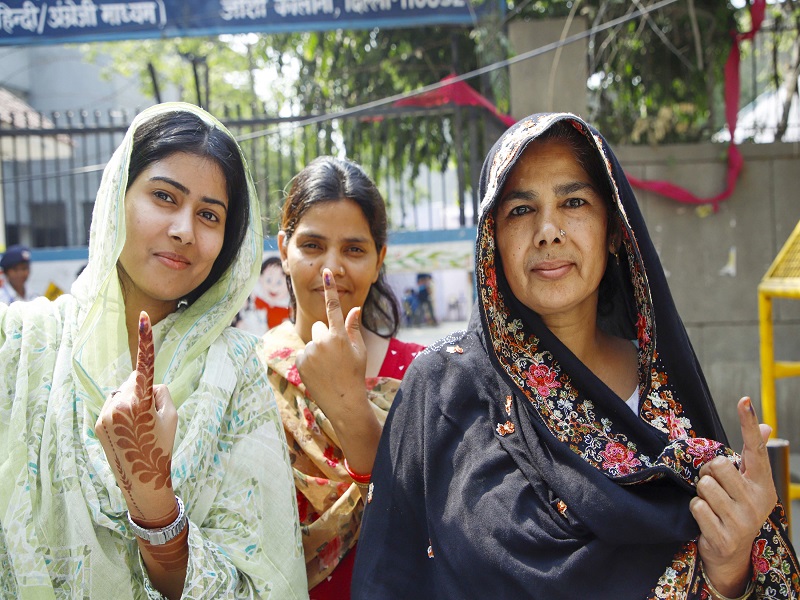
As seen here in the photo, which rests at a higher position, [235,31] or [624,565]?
[235,31]

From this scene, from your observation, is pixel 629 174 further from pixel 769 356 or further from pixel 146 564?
pixel 146 564

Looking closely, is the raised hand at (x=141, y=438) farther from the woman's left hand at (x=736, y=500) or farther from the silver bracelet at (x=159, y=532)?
the woman's left hand at (x=736, y=500)

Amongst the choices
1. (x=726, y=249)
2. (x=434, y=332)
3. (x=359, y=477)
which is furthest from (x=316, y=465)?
(x=726, y=249)

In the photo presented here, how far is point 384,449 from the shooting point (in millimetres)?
1717

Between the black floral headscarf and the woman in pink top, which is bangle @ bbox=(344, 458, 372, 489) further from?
the black floral headscarf

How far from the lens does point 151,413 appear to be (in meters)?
1.36

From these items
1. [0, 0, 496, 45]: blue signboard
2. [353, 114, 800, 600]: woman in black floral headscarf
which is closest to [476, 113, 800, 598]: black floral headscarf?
[353, 114, 800, 600]: woman in black floral headscarf

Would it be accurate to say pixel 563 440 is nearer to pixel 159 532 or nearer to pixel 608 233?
pixel 608 233

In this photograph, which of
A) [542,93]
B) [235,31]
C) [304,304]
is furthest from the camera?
[235,31]

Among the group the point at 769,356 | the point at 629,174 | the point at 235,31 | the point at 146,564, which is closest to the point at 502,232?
the point at 146,564

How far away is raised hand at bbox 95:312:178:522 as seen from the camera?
4.40 feet

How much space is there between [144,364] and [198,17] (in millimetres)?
4330

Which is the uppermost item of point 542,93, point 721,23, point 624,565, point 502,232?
point 721,23

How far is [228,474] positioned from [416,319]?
328cm
